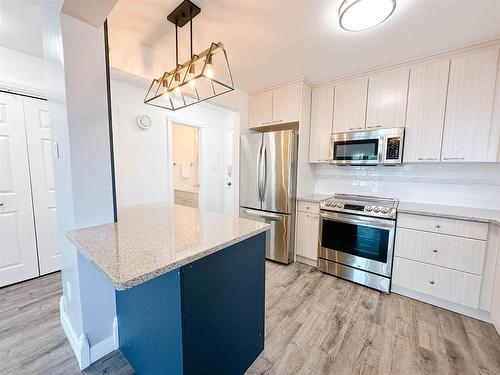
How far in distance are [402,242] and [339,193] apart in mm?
1035

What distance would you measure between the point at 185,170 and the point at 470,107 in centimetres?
430

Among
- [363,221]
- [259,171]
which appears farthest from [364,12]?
[259,171]

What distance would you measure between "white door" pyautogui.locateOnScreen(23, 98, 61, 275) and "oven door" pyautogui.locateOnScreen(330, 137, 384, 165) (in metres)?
3.38

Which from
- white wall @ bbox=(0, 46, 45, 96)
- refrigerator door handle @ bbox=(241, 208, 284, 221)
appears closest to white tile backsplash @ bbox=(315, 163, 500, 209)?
refrigerator door handle @ bbox=(241, 208, 284, 221)

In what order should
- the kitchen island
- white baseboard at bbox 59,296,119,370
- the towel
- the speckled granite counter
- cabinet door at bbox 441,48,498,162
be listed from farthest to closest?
the towel, cabinet door at bbox 441,48,498,162, the speckled granite counter, white baseboard at bbox 59,296,119,370, the kitchen island

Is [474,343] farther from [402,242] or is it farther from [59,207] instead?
[59,207]

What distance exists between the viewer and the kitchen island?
907 mm

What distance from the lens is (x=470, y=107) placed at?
202 cm

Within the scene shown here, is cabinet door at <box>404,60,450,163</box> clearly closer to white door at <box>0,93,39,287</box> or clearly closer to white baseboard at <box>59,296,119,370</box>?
white baseboard at <box>59,296,119,370</box>

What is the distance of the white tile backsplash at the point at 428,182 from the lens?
7.11 feet

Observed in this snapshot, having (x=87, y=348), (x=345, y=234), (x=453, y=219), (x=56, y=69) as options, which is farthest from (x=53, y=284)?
(x=453, y=219)

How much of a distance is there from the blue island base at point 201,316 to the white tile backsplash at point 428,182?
2092mm

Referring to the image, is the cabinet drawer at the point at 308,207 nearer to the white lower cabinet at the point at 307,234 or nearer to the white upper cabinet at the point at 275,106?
the white lower cabinet at the point at 307,234

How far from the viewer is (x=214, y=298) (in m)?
1.07
